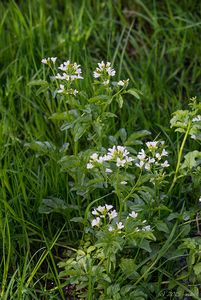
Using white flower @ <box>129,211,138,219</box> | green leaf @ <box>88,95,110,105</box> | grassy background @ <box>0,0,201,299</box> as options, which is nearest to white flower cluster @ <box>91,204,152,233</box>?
white flower @ <box>129,211,138,219</box>

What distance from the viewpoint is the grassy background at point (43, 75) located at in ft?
7.45

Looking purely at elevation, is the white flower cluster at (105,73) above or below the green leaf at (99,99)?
above

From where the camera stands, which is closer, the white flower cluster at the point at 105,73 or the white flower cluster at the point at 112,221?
the white flower cluster at the point at 112,221

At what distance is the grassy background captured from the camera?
2270 mm

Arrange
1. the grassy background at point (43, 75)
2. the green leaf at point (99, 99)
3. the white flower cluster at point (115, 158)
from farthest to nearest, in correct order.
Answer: the grassy background at point (43, 75), the green leaf at point (99, 99), the white flower cluster at point (115, 158)

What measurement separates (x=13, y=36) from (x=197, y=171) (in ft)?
4.79

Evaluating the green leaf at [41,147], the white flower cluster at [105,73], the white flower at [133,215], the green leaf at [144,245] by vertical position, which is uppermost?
the white flower cluster at [105,73]

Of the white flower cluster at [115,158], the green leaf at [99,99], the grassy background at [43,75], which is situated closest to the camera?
the white flower cluster at [115,158]

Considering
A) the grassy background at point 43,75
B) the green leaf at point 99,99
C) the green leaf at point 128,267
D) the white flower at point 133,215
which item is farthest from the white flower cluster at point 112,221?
the green leaf at point 99,99

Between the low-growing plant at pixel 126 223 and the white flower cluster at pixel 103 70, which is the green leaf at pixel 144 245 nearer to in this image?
the low-growing plant at pixel 126 223

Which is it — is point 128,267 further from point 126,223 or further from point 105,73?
point 105,73

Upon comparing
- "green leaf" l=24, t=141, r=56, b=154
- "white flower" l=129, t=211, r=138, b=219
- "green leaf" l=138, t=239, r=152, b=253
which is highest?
"green leaf" l=24, t=141, r=56, b=154

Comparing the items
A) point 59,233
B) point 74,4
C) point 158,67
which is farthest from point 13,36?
point 59,233

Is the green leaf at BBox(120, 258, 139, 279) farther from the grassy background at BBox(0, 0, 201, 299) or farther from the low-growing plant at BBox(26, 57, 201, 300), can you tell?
the grassy background at BBox(0, 0, 201, 299)
